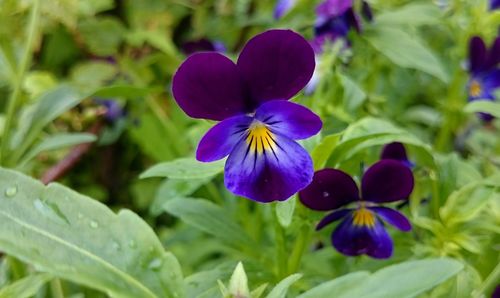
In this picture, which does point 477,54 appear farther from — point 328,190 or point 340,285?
point 340,285

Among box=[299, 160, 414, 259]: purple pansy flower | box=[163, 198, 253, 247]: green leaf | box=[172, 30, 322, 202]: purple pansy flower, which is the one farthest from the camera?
box=[163, 198, 253, 247]: green leaf

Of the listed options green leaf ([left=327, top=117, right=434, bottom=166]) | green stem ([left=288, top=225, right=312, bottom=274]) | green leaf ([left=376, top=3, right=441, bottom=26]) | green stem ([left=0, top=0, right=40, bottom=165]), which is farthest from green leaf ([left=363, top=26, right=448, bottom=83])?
green stem ([left=0, top=0, right=40, bottom=165])

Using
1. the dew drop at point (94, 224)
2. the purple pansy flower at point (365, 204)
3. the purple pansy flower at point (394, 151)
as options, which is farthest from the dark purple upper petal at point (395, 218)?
the dew drop at point (94, 224)

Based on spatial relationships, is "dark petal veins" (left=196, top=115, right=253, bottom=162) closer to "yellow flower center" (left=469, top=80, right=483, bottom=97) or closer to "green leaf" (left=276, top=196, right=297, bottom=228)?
"green leaf" (left=276, top=196, right=297, bottom=228)

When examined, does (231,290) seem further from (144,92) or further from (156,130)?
(156,130)

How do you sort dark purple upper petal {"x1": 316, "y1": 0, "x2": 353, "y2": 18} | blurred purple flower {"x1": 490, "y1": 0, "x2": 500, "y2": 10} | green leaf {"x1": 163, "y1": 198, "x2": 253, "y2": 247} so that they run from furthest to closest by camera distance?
blurred purple flower {"x1": 490, "y1": 0, "x2": 500, "y2": 10}
dark purple upper petal {"x1": 316, "y1": 0, "x2": 353, "y2": 18}
green leaf {"x1": 163, "y1": 198, "x2": 253, "y2": 247}

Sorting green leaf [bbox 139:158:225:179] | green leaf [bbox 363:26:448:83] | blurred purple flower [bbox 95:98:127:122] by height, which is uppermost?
green leaf [bbox 139:158:225:179]

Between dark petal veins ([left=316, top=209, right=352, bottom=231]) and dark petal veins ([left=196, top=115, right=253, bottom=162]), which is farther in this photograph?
dark petal veins ([left=316, top=209, right=352, bottom=231])
